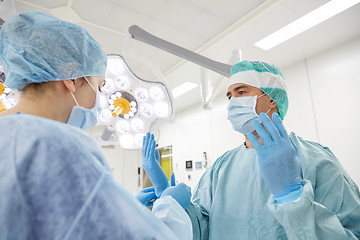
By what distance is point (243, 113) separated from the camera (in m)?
1.32

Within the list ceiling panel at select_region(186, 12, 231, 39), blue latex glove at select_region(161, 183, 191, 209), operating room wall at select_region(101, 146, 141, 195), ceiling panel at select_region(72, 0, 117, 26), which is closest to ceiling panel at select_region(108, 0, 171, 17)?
ceiling panel at select_region(72, 0, 117, 26)

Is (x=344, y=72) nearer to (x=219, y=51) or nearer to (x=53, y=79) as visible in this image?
(x=219, y=51)

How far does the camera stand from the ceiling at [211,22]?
2.49m

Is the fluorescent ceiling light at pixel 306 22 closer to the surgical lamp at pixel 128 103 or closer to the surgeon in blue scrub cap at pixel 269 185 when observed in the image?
the surgeon in blue scrub cap at pixel 269 185

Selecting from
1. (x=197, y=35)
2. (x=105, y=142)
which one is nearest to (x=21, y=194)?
(x=105, y=142)

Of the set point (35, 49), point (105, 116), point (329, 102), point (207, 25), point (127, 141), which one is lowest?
point (127, 141)

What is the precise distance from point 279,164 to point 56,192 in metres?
0.78

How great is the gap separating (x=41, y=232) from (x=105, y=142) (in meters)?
0.78

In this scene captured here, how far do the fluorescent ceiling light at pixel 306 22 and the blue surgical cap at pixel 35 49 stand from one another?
260cm

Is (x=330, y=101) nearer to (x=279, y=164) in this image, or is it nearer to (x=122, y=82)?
(x=279, y=164)

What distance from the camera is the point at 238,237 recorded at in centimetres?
111

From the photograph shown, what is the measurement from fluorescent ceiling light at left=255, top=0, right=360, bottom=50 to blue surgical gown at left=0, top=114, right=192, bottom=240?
2.80 metres

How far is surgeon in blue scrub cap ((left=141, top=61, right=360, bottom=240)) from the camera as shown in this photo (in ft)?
2.74

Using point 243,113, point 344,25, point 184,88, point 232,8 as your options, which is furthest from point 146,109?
point 184,88
